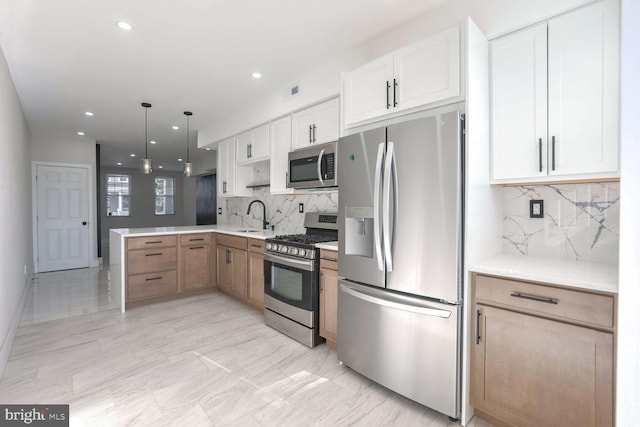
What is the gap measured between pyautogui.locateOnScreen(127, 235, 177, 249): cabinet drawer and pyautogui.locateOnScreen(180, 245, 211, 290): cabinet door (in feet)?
0.62

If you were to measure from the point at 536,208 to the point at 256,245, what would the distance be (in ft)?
8.85

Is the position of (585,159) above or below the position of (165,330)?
above

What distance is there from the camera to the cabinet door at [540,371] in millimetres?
1420

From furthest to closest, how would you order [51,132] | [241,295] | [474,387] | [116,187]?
[116,187]
[51,132]
[241,295]
[474,387]

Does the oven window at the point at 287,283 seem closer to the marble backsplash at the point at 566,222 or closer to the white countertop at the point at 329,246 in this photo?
the white countertop at the point at 329,246

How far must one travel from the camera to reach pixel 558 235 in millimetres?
1998

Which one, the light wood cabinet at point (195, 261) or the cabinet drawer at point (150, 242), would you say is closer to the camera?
the cabinet drawer at point (150, 242)

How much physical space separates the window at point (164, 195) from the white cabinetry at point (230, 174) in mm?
8042

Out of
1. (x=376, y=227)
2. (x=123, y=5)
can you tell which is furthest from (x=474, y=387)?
(x=123, y=5)

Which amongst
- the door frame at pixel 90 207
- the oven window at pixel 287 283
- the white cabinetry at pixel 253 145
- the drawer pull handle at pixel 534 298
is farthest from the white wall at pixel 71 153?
the drawer pull handle at pixel 534 298

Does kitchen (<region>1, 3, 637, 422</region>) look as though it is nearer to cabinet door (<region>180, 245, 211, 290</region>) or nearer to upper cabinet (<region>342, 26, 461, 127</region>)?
upper cabinet (<region>342, 26, 461, 127</region>)

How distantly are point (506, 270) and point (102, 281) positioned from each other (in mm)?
5925

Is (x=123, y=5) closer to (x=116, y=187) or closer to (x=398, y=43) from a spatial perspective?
(x=398, y=43)

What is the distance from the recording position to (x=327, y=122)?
3148 mm
